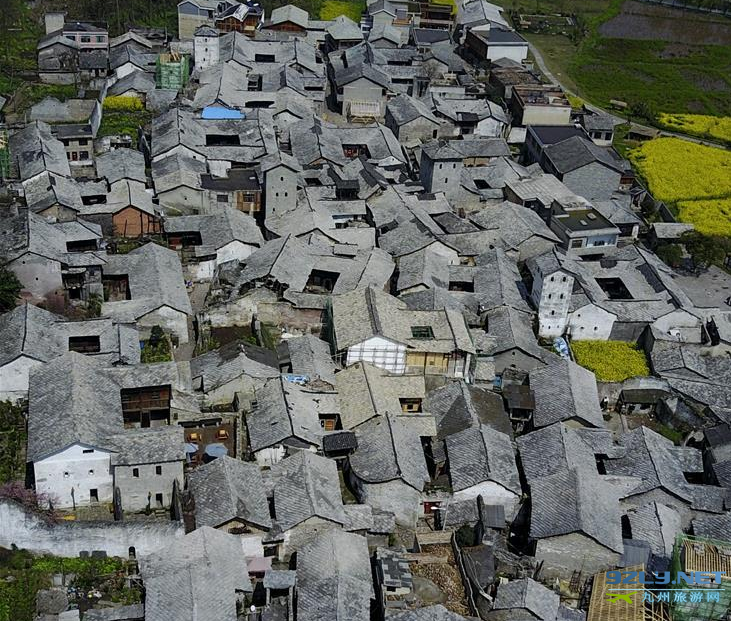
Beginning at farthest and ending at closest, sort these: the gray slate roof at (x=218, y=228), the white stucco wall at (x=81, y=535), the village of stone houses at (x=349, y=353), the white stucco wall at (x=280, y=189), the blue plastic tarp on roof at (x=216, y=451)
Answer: the white stucco wall at (x=280, y=189) → the gray slate roof at (x=218, y=228) → the blue plastic tarp on roof at (x=216, y=451) → the village of stone houses at (x=349, y=353) → the white stucco wall at (x=81, y=535)

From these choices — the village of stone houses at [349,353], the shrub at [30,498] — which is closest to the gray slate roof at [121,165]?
the village of stone houses at [349,353]

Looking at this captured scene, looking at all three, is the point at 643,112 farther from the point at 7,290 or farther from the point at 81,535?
the point at 81,535

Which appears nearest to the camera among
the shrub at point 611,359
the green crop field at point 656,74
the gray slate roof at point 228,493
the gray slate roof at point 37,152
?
the gray slate roof at point 228,493

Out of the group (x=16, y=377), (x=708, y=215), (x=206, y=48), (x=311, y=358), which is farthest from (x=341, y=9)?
(x=16, y=377)

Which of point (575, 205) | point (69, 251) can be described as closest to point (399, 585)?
point (69, 251)

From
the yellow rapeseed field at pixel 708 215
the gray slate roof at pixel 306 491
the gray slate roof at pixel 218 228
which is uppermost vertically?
the gray slate roof at pixel 218 228

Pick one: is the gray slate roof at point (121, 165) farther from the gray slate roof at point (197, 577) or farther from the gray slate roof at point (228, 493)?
the gray slate roof at point (197, 577)
